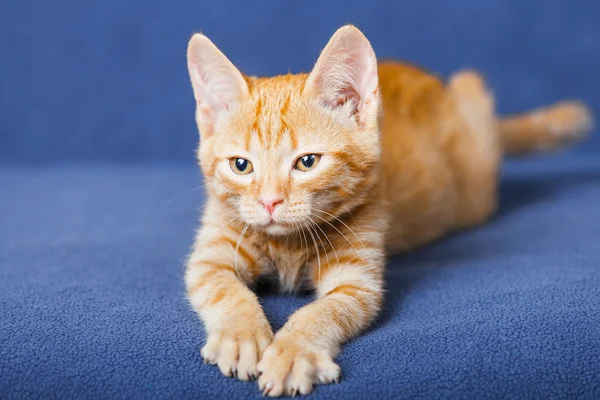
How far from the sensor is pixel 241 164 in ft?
4.97

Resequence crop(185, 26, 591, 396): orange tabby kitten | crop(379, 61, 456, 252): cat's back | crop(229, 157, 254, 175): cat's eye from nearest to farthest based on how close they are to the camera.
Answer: crop(185, 26, 591, 396): orange tabby kitten, crop(229, 157, 254, 175): cat's eye, crop(379, 61, 456, 252): cat's back

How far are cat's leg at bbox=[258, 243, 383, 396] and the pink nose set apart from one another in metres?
0.22

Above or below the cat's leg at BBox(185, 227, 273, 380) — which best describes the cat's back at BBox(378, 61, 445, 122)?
above

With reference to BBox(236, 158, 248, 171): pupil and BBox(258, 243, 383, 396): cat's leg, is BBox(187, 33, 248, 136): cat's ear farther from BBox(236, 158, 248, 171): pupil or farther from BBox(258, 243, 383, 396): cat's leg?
BBox(258, 243, 383, 396): cat's leg

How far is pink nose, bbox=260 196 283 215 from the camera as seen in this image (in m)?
1.39

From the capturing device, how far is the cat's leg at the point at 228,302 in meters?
1.19

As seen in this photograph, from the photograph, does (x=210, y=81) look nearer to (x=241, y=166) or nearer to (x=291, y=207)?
(x=241, y=166)

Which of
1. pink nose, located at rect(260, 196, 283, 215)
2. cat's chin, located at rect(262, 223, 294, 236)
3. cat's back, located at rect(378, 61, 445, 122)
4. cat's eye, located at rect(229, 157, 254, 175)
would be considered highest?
cat's back, located at rect(378, 61, 445, 122)

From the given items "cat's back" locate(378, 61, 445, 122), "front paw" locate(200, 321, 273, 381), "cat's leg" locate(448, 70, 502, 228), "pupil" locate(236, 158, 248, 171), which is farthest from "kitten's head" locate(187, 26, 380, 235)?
"cat's leg" locate(448, 70, 502, 228)

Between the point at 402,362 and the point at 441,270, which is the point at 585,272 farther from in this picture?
the point at 402,362

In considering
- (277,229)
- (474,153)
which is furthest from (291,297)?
(474,153)

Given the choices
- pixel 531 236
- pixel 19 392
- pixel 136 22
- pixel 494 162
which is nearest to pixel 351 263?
pixel 19 392

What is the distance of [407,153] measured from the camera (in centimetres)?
219

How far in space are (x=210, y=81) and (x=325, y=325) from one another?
0.69 m
